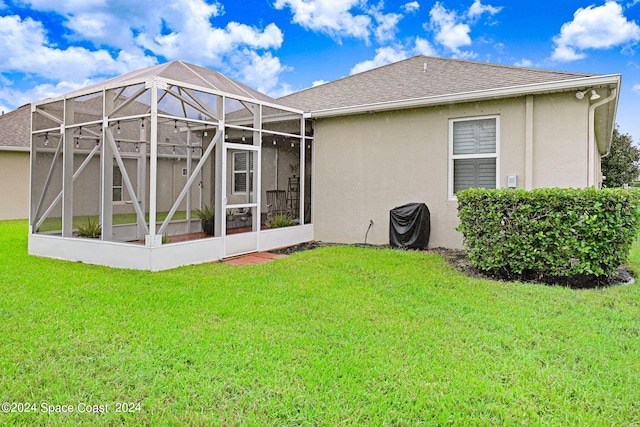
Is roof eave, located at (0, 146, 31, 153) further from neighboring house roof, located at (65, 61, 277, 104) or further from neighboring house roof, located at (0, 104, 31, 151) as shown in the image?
neighboring house roof, located at (65, 61, 277, 104)

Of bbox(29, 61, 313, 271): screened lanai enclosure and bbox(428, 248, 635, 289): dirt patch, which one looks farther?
bbox(29, 61, 313, 271): screened lanai enclosure

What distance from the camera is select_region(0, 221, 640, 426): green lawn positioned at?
2.47 m

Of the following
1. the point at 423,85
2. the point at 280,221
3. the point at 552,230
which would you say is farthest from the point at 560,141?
the point at 280,221

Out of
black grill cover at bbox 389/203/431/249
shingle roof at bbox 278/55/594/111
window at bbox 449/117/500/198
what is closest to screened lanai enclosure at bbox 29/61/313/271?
shingle roof at bbox 278/55/594/111

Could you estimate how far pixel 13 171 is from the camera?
15758mm

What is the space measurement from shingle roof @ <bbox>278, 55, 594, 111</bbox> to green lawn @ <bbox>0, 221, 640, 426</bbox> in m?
4.06

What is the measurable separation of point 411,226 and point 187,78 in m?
4.85

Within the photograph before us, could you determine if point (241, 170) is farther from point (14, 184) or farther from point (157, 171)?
point (14, 184)

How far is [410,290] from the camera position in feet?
16.8

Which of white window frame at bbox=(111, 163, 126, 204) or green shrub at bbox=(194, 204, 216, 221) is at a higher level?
white window frame at bbox=(111, 163, 126, 204)

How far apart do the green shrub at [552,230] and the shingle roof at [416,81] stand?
2.41 metres

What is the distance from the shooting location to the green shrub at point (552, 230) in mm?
5355

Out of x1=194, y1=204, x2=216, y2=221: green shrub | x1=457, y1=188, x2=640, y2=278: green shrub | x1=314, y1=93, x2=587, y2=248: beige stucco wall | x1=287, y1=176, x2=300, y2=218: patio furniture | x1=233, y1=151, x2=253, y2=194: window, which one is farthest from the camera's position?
x1=287, y1=176, x2=300, y2=218: patio furniture

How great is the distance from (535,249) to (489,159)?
8.13 feet
